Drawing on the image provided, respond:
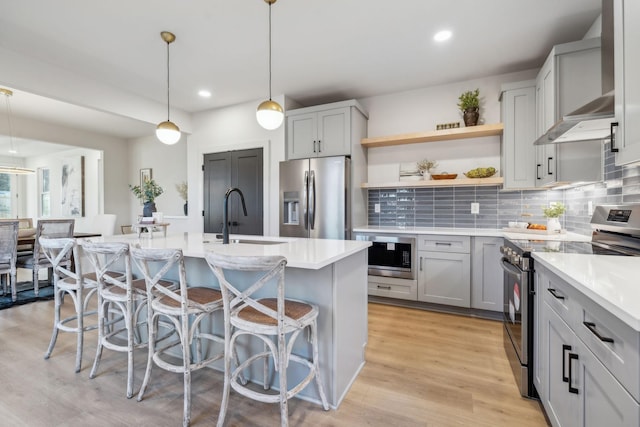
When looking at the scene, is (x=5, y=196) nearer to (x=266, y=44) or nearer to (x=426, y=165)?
(x=266, y=44)

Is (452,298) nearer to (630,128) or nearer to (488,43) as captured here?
(630,128)

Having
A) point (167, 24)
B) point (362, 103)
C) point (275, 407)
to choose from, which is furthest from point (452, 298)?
point (167, 24)

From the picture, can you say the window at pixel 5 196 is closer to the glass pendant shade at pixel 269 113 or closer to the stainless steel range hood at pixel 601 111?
the glass pendant shade at pixel 269 113

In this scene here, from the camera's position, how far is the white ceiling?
2.33m

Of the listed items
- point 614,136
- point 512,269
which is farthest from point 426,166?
point 614,136

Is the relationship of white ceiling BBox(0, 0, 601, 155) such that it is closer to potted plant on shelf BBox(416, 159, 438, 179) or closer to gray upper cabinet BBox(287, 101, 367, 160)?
gray upper cabinet BBox(287, 101, 367, 160)

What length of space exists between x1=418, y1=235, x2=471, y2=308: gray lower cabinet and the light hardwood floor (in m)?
0.55

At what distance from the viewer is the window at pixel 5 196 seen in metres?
7.53

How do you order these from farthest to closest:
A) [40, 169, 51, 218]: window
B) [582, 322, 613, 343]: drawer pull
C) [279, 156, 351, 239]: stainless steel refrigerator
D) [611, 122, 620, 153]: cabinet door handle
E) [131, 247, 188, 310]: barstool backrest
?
[40, 169, 51, 218]: window, [279, 156, 351, 239]: stainless steel refrigerator, [131, 247, 188, 310]: barstool backrest, [611, 122, 620, 153]: cabinet door handle, [582, 322, 613, 343]: drawer pull

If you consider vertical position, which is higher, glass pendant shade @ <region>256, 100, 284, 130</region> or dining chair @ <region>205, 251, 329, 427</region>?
glass pendant shade @ <region>256, 100, 284, 130</region>

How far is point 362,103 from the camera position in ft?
13.8

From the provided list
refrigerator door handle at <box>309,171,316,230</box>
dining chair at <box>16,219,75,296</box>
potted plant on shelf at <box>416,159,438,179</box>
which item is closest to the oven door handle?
Result: potted plant on shelf at <box>416,159,438,179</box>

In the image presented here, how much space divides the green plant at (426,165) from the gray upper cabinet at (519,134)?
2.60ft

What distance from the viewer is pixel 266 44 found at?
2.83 metres
